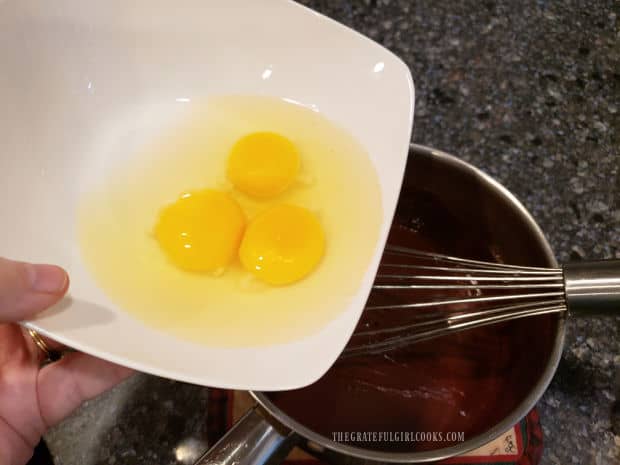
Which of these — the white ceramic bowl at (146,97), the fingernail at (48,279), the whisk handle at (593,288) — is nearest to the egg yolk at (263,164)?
the white ceramic bowl at (146,97)

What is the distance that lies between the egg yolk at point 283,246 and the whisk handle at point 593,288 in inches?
14.9

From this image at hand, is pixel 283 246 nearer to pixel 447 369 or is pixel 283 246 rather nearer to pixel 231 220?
pixel 231 220

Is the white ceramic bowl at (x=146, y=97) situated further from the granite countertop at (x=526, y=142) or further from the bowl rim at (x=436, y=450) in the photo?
the granite countertop at (x=526, y=142)

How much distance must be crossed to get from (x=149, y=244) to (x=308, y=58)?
0.43m

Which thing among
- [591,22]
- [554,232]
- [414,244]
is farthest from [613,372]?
[591,22]

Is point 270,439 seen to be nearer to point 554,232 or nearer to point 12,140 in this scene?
point 12,140

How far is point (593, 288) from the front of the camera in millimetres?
747

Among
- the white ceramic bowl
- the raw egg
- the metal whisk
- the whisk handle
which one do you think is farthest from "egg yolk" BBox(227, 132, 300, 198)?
the whisk handle

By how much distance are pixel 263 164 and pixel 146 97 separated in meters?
0.27

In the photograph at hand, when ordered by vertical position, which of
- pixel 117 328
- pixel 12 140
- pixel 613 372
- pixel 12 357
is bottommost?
pixel 613 372

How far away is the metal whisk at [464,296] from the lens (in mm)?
754

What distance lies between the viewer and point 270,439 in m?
0.73

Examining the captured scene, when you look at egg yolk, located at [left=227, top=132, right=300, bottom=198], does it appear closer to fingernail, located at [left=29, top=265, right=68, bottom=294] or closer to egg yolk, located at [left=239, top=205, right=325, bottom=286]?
egg yolk, located at [left=239, top=205, right=325, bottom=286]

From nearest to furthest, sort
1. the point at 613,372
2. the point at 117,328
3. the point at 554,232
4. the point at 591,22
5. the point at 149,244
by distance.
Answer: the point at 117,328 < the point at 149,244 < the point at 613,372 < the point at 554,232 < the point at 591,22
